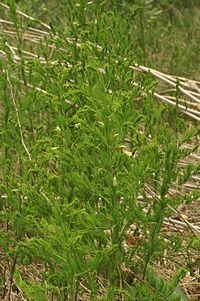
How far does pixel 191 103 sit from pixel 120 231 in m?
1.89

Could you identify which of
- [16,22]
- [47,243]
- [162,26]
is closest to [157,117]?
[47,243]

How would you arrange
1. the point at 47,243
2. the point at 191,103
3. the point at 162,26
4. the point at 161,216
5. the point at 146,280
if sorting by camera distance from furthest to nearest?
1. the point at 162,26
2. the point at 191,103
3. the point at 146,280
4. the point at 161,216
5. the point at 47,243

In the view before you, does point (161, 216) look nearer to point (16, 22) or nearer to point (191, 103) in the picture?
point (16, 22)

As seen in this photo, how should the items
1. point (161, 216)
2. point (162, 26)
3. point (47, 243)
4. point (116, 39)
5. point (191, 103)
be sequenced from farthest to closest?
1. point (162, 26)
2. point (191, 103)
3. point (116, 39)
4. point (161, 216)
5. point (47, 243)

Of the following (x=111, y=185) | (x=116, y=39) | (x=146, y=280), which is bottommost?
(x=146, y=280)

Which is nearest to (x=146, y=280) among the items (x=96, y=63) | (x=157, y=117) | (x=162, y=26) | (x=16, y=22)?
(x=157, y=117)

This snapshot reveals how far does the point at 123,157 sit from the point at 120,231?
22 centimetres

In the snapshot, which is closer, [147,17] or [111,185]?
[111,185]

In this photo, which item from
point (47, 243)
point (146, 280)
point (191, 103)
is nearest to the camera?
point (47, 243)

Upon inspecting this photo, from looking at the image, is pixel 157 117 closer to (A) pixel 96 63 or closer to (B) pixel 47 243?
(A) pixel 96 63

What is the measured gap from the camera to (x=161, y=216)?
7.32 ft

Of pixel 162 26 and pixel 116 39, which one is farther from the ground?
pixel 116 39

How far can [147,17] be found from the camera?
18.8ft

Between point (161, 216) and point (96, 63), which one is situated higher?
point (96, 63)
